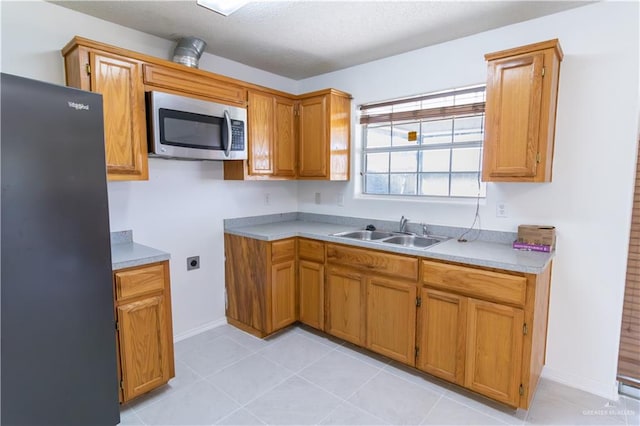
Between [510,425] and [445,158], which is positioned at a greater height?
[445,158]

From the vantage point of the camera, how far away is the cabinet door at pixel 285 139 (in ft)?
10.5

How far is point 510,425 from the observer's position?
1.90 m

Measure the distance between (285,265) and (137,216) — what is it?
124cm

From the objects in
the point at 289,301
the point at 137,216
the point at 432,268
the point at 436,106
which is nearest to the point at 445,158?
the point at 436,106

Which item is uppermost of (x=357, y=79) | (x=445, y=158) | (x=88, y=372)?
(x=357, y=79)

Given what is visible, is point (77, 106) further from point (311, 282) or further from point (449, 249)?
point (449, 249)

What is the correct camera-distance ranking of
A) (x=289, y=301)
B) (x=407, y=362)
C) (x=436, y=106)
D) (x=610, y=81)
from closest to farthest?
(x=610, y=81) < (x=407, y=362) < (x=436, y=106) < (x=289, y=301)

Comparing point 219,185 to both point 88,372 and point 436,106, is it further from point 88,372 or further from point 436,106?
point 436,106

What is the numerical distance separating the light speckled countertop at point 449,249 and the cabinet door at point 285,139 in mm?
576

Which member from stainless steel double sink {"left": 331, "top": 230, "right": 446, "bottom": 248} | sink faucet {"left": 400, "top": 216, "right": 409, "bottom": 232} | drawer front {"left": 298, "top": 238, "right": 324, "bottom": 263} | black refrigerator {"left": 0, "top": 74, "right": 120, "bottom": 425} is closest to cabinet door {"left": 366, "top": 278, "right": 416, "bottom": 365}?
stainless steel double sink {"left": 331, "top": 230, "right": 446, "bottom": 248}

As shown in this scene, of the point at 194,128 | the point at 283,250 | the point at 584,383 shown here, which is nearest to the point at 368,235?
the point at 283,250

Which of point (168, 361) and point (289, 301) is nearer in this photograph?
point (168, 361)

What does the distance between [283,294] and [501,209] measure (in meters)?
1.89

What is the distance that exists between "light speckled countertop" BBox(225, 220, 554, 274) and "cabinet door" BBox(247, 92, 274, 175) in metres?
0.57
